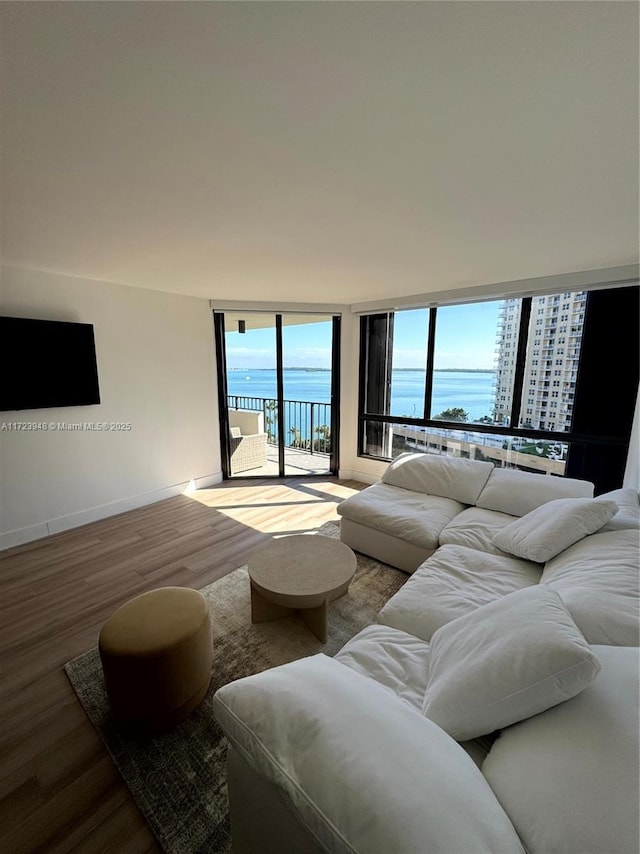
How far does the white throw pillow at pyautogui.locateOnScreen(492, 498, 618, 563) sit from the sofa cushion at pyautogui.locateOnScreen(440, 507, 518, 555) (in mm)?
173

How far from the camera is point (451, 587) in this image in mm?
1772

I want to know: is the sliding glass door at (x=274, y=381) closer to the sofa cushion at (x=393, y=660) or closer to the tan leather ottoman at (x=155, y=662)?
the tan leather ottoman at (x=155, y=662)

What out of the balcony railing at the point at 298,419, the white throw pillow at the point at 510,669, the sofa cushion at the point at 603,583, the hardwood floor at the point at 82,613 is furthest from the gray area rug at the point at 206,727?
the balcony railing at the point at 298,419

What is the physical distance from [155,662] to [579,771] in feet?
4.65

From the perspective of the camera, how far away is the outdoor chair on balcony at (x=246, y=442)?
4898 mm

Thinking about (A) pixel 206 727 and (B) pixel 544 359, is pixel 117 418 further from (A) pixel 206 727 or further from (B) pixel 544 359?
(B) pixel 544 359

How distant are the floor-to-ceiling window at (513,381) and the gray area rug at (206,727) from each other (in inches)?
87.3

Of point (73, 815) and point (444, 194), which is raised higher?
Answer: point (444, 194)

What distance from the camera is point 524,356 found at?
11.5 feet

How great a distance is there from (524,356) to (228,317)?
11.6ft

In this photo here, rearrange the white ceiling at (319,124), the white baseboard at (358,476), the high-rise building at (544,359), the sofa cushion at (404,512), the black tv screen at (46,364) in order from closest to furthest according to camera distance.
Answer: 1. the white ceiling at (319,124)
2. the sofa cushion at (404,512)
3. the black tv screen at (46,364)
4. the high-rise building at (544,359)
5. the white baseboard at (358,476)

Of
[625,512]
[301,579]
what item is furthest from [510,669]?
[625,512]

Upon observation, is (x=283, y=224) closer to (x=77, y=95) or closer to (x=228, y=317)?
(x=77, y=95)

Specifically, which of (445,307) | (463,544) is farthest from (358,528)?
(445,307)
